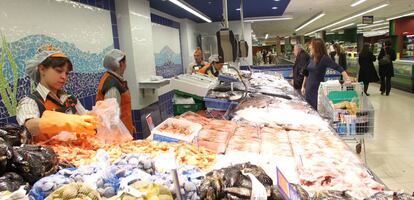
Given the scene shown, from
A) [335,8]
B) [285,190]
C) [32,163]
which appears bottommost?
[285,190]

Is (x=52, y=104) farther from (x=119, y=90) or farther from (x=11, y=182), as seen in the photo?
(x=119, y=90)

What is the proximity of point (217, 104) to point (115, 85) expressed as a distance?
46.9 inches

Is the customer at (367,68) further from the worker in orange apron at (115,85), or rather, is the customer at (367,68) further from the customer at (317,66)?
the worker in orange apron at (115,85)

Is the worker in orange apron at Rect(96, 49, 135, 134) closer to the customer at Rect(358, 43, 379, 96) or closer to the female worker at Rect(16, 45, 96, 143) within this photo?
the female worker at Rect(16, 45, 96, 143)

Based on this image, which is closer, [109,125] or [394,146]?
[109,125]

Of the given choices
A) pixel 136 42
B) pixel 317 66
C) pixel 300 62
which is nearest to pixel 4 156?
pixel 317 66

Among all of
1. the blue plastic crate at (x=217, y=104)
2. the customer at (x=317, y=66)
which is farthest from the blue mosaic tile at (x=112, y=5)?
the customer at (x=317, y=66)

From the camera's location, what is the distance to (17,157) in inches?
61.5

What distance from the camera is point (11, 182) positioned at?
1.46 metres

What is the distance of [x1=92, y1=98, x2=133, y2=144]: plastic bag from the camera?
2.64m

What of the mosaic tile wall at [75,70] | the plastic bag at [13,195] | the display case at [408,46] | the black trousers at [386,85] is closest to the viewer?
the plastic bag at [13,195]

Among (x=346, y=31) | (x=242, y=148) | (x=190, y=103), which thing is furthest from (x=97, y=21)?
(x=346, y=31)

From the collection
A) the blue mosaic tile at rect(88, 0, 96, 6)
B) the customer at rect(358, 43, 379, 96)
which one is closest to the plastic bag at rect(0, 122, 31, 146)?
the blue mosaic tile at rect(88, 0, 96, 6)

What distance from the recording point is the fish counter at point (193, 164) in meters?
1.46
